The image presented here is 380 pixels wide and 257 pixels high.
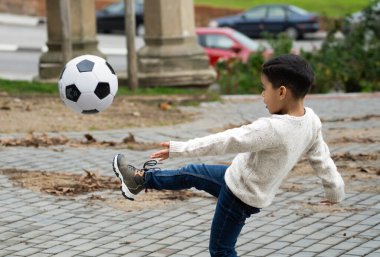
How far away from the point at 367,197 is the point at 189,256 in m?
2.47

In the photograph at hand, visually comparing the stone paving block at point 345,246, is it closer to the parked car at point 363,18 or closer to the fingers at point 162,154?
the fingers at point 162,154

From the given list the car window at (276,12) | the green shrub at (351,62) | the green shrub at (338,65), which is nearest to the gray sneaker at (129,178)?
the green shrub at (338,65)

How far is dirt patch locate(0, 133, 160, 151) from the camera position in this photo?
1190cm

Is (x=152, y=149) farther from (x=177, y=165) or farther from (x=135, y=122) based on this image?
(x=135, y=122)

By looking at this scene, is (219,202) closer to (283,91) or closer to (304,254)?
(283,91)

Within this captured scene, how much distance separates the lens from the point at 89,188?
371 inches

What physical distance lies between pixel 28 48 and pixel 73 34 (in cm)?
1529

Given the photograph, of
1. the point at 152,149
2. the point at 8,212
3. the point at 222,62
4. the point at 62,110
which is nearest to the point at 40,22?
the point at 222,62

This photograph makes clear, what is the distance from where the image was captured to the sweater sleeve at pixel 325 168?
6.11 m

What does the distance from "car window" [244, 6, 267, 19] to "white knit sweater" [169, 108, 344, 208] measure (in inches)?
1367

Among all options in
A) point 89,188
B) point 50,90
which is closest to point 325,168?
point 89,188

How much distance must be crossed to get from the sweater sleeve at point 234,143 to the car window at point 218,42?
20243 mm

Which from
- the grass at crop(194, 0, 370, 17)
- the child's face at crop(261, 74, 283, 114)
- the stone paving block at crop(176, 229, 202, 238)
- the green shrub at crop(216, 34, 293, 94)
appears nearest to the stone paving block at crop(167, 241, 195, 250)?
the stone paving block at crop(176, 229, 202, 238)

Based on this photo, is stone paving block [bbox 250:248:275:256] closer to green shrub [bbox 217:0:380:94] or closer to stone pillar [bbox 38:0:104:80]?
stone pillar [bbox 38:0:104:80]
